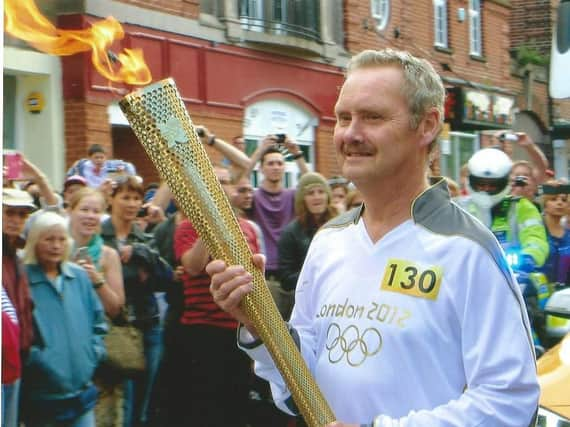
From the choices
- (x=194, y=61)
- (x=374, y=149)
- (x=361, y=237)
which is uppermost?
(x=194, y=61)

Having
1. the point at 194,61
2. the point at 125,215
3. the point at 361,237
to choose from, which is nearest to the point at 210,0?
the point at 194,61

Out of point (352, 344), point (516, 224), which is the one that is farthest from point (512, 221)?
point (352, 344)

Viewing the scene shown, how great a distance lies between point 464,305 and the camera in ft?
7.88

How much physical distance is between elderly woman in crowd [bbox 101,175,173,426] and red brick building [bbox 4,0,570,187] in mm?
2524

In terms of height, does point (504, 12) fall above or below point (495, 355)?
above

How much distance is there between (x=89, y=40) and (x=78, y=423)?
8.77ft

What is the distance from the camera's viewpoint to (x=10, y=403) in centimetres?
520

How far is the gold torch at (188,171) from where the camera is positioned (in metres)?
2.27

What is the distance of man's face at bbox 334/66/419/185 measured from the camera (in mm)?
2518

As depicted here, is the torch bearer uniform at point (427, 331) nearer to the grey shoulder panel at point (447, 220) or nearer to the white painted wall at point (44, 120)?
the grey shoulder panel at point (447, 220)

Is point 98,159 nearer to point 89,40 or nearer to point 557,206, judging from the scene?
point 557,206

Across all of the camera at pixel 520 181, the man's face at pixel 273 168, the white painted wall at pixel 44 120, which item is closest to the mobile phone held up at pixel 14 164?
the man's face at pixel 273 168

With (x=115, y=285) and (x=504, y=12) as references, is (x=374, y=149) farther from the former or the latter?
(x=504, y=12)

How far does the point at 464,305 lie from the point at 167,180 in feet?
2.33
